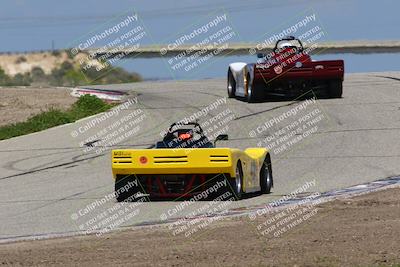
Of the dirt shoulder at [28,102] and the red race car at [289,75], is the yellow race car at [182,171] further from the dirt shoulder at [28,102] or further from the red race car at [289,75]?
the dirt shoulder at [28,102]

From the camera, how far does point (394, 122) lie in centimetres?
2258

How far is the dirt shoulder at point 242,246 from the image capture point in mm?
8562

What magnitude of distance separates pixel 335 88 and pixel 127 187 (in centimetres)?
1356

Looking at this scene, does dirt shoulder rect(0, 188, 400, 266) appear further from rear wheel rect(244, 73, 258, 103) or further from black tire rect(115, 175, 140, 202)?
rear wheel rect(244, 73, 258, 103)

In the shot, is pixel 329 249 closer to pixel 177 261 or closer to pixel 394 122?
pixel 177 261

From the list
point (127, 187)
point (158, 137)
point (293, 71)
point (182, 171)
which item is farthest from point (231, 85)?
point (182, 171)

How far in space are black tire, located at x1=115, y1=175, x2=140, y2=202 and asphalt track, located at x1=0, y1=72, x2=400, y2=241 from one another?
180 millimetres

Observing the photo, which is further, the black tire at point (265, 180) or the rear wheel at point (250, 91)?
the rear wheel at point (250, 91)

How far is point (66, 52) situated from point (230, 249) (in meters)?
39.2

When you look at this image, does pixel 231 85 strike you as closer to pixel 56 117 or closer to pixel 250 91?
pixel 250 91

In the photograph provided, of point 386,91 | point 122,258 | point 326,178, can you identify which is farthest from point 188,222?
point 386,91

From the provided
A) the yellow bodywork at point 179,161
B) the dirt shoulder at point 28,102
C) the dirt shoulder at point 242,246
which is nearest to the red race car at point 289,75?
the dirt shoulder at point 28,102

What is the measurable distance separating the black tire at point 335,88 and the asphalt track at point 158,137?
269mm

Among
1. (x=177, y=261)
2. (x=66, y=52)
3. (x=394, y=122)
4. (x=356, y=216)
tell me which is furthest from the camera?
(x=66, y=52)
